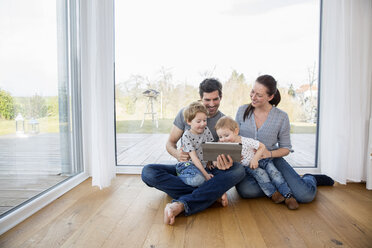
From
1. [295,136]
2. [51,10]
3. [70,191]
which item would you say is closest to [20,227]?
[70,191]

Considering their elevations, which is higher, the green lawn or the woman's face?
the woman's face

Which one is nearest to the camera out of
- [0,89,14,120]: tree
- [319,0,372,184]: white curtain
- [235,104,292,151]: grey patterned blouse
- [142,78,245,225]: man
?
[0,89,14,120]: tree

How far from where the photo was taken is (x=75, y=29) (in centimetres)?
245

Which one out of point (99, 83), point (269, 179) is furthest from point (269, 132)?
point (99, 83)

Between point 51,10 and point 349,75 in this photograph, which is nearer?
point 51,10

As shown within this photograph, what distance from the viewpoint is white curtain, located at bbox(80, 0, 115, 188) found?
2182 millimetres

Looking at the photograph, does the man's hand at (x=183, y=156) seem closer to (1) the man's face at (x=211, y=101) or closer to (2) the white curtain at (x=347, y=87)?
(1) the man's face at (x=211, y=101)

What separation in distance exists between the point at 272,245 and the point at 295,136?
1666 millimetres

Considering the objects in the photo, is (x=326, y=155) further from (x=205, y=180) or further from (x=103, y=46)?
(x=103, y=46)

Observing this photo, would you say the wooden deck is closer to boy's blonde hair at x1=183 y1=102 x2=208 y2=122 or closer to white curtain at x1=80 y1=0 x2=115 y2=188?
white curtain at x1=80 y1=0 x2=115 y2=188

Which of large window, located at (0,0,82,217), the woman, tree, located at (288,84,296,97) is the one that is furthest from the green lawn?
tree, located at (288,84,296,97)

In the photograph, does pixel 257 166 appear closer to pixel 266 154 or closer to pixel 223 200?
pixel 266 154

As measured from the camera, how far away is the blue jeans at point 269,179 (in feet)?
6.58

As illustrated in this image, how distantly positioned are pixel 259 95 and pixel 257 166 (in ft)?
1.90
